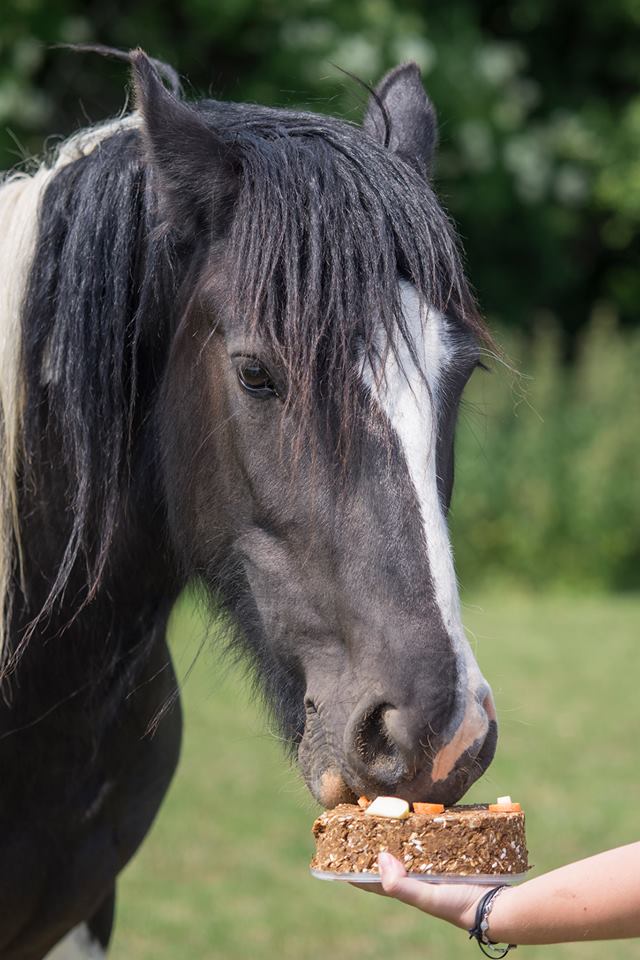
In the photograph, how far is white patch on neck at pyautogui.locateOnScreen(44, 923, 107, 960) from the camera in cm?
298

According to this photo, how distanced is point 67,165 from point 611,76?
15659 mm

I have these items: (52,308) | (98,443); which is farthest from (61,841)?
(52,308)

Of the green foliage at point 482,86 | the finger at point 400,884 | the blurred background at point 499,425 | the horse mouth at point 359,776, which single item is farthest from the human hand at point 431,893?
the green foliage at point 482,86

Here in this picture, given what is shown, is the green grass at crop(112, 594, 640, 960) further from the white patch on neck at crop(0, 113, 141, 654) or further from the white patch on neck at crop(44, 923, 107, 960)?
the white patch on neck at crop(44, 923, 107, 960)

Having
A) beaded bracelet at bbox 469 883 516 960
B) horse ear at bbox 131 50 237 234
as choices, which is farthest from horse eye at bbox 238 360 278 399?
beaded bracelet at bbox 469 883 516 960

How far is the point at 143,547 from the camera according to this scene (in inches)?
98.4

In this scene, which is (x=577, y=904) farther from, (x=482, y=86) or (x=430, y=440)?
(x=482, y=86)

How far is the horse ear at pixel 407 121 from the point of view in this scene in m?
2.61

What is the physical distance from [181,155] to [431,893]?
4.66 feet

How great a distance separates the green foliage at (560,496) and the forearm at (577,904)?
10227 mm

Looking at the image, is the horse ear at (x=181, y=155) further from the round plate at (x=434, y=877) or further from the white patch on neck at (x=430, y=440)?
the round plate at (x=434, y=877)

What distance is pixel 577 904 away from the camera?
6.16ft

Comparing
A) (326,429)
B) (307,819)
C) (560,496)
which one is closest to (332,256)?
(326,429)

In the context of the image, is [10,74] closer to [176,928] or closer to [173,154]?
[176,928]
